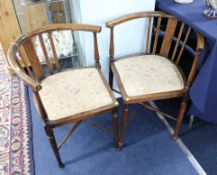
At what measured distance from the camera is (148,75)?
1304 millimetres

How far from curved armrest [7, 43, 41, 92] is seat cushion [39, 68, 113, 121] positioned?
25cm

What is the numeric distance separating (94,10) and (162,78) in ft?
1.79

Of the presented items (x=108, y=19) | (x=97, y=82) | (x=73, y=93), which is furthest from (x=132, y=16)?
(x=73, y=93)

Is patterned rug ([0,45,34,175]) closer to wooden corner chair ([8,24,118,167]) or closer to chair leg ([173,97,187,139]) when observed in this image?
wooden corner chair ([8,24,118,167])

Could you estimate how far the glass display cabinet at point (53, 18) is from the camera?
1.45m

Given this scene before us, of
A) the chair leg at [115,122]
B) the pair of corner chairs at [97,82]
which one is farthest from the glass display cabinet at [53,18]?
the chair leg at [115,122]

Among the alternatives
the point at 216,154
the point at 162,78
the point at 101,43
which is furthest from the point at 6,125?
the point at 216,154

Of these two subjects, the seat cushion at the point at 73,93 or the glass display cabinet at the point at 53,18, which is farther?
the glass display cabinet at the point at 53,18

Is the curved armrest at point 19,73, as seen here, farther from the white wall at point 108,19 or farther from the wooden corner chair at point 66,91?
the white wall at point 108,19

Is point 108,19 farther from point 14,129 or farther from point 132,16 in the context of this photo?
point 14,129

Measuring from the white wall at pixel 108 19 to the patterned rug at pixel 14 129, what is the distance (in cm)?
65

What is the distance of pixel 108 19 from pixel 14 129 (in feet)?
3.25

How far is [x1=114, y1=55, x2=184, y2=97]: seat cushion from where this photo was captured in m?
1.23

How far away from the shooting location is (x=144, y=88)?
1231 mm
